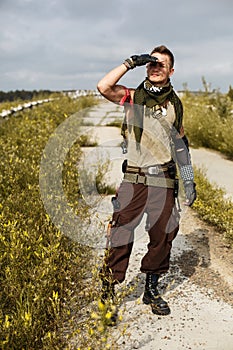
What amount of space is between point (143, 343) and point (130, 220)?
0.82 metres

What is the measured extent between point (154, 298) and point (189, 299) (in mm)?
347

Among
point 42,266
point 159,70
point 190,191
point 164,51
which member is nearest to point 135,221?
point 190,191

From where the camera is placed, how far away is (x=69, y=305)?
3.26 m

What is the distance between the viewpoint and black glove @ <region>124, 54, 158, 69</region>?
304 cm

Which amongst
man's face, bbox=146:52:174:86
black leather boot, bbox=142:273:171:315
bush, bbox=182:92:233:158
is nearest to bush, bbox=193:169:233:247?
black leather boot, bbox=142:273:171:315

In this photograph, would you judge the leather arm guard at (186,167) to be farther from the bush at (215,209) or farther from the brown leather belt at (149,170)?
the bush at (215,209)

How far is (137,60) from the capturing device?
3035 millimetres

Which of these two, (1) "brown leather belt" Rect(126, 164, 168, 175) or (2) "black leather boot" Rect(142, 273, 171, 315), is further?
(2) "black leather boot" Rect(142, 273, 171, 315)

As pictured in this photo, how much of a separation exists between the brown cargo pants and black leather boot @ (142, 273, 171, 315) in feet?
0.56

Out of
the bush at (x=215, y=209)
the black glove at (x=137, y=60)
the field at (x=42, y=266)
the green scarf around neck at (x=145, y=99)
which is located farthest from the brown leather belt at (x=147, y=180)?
the bush at (x=215, y=209)

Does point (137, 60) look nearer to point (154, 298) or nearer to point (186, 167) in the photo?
point (186, 167)

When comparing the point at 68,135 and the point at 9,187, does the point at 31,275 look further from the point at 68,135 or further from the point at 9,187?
the point at 68,135

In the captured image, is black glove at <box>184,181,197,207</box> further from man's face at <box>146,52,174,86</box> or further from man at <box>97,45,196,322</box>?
man's face at <box>146,52,174,86</box>

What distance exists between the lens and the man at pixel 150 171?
322 centimetres
